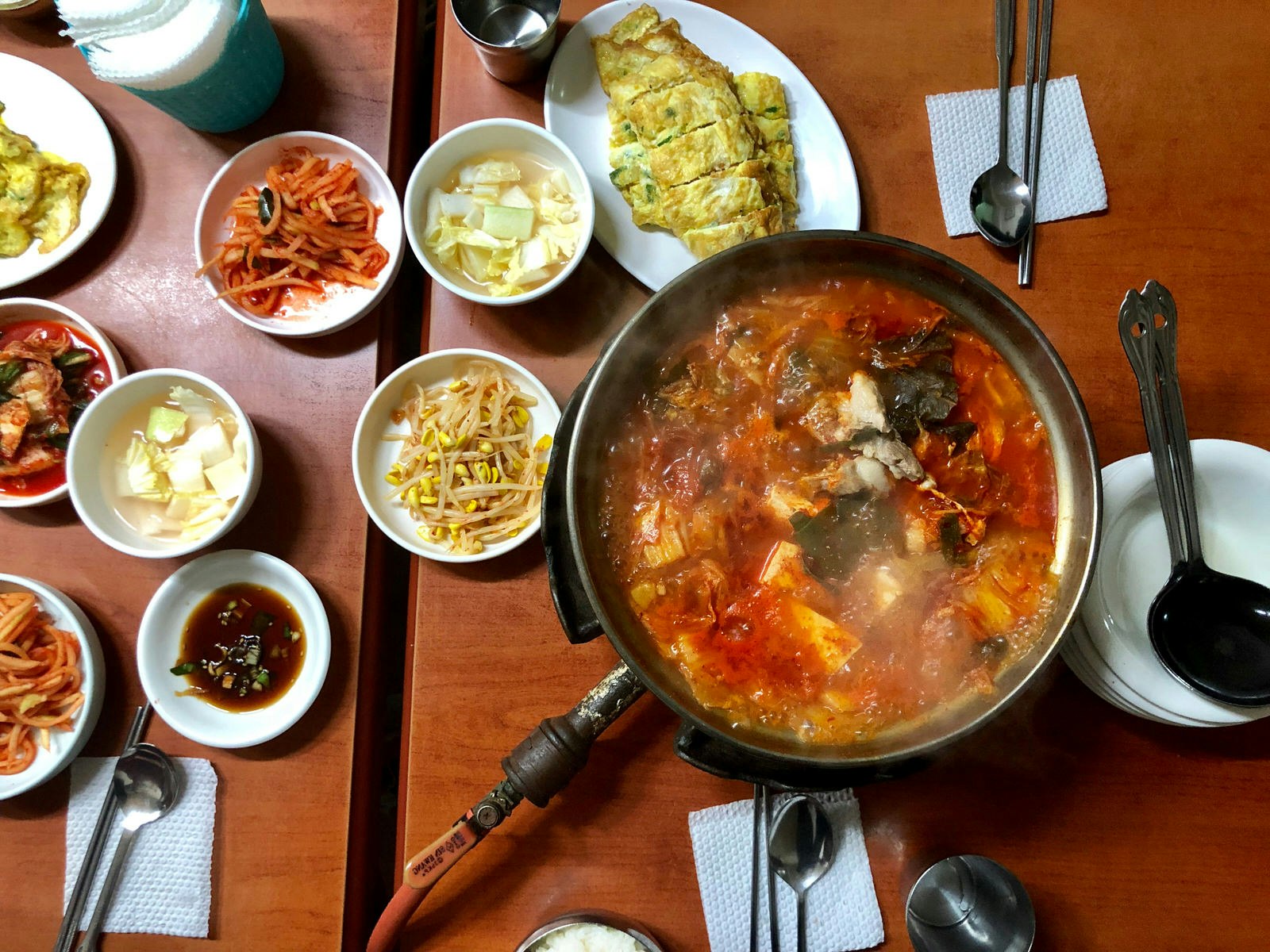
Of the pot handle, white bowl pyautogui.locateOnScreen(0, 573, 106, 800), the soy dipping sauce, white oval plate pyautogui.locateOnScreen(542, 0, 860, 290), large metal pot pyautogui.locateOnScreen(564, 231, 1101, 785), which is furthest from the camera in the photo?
white oval plate pyautogui.locateOnScreen(542, 0, 860, 290)

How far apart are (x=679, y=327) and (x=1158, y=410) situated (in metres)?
1.07

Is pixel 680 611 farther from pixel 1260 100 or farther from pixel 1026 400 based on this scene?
pixel 1260 100

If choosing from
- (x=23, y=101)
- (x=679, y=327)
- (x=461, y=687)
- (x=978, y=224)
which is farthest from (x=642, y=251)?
(x=23, y=101)

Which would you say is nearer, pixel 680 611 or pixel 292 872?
pixel 680 611

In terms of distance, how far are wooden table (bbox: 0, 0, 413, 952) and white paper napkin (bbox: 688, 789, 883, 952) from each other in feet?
2.93

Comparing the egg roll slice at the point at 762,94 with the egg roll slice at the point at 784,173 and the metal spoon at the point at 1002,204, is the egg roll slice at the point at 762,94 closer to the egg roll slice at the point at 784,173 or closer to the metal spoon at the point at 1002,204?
the egg roll slice at the point at 784,173

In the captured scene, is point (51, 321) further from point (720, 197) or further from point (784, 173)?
point (784, 173)

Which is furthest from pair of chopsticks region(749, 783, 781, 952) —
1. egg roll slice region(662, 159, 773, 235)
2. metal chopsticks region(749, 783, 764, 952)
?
egg roll slice region(662, 159, 773, 235)

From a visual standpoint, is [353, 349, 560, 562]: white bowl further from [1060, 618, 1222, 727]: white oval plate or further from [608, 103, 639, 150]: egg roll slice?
[1060, 618, 1222, 727]: white oval plate

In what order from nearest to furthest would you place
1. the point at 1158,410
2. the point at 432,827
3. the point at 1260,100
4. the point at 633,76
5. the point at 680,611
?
1. the point at 680,611
2. the point at 1158,410
3. the point at 432,827
4. the point at 633,76
5. the point at 1260,100

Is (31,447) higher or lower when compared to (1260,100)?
lower

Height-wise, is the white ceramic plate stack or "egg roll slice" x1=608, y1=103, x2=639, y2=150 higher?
"egg roll slice" x1=608, y1=103, x2=639, y2=150

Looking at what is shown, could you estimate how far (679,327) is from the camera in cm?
160

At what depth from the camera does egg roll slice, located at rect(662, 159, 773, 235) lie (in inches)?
79.7
